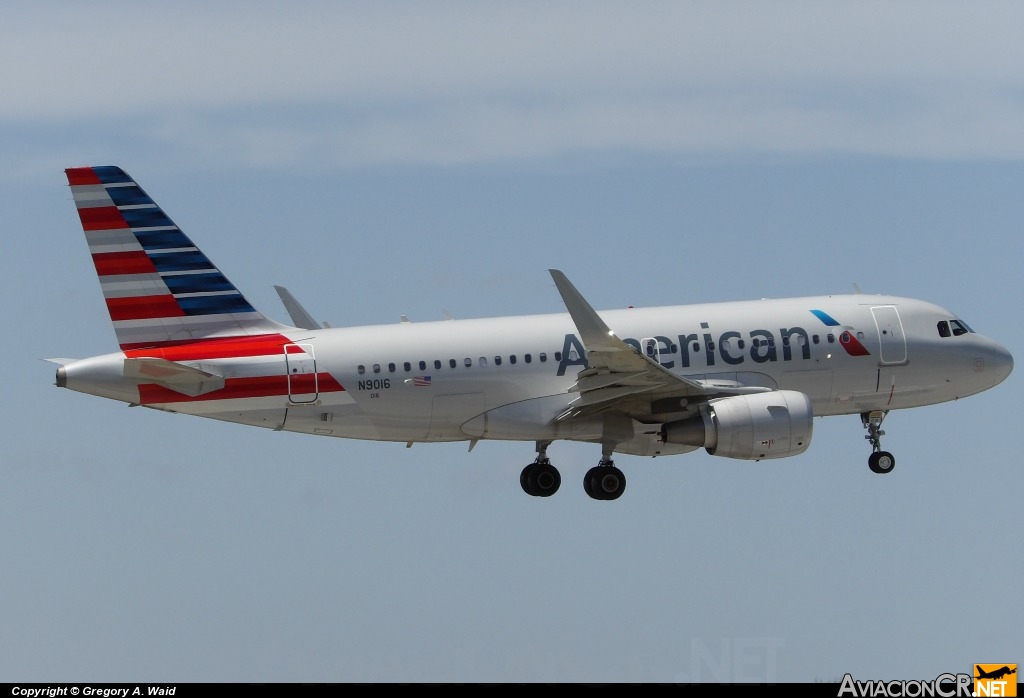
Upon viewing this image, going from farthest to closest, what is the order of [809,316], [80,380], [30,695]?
1. [809,316]
2. [80,380]
3. [30,695]

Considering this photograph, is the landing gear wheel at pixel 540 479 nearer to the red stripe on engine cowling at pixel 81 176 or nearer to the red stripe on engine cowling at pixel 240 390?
the red stripe on engine cowling at pixel 240 390

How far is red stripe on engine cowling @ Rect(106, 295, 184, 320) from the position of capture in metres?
60.2

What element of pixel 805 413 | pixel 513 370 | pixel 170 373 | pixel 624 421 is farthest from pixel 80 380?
pixel 805 413

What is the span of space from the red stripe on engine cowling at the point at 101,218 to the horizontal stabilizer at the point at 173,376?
15.9 feet

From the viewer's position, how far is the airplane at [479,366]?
5947 centimetres

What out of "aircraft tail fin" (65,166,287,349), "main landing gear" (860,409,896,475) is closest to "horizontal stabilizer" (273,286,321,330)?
"aircraft tail fin" (65,166,287,349)

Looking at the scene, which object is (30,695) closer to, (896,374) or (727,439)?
(727,439)

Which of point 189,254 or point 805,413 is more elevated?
point 189,254

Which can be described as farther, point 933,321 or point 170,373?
point 933,321

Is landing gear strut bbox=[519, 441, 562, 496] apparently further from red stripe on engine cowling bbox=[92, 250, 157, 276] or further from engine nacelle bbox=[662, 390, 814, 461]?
red stripe on engine cowling bbox=[92, 250, 157, 276]

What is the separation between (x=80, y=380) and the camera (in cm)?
5847

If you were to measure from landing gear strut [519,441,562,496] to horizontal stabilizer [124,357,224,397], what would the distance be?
10.7 m

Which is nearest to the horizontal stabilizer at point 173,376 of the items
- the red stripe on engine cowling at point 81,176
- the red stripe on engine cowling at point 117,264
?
the red stripe on engine cowling at point 117,264

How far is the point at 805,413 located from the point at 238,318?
17.9m
